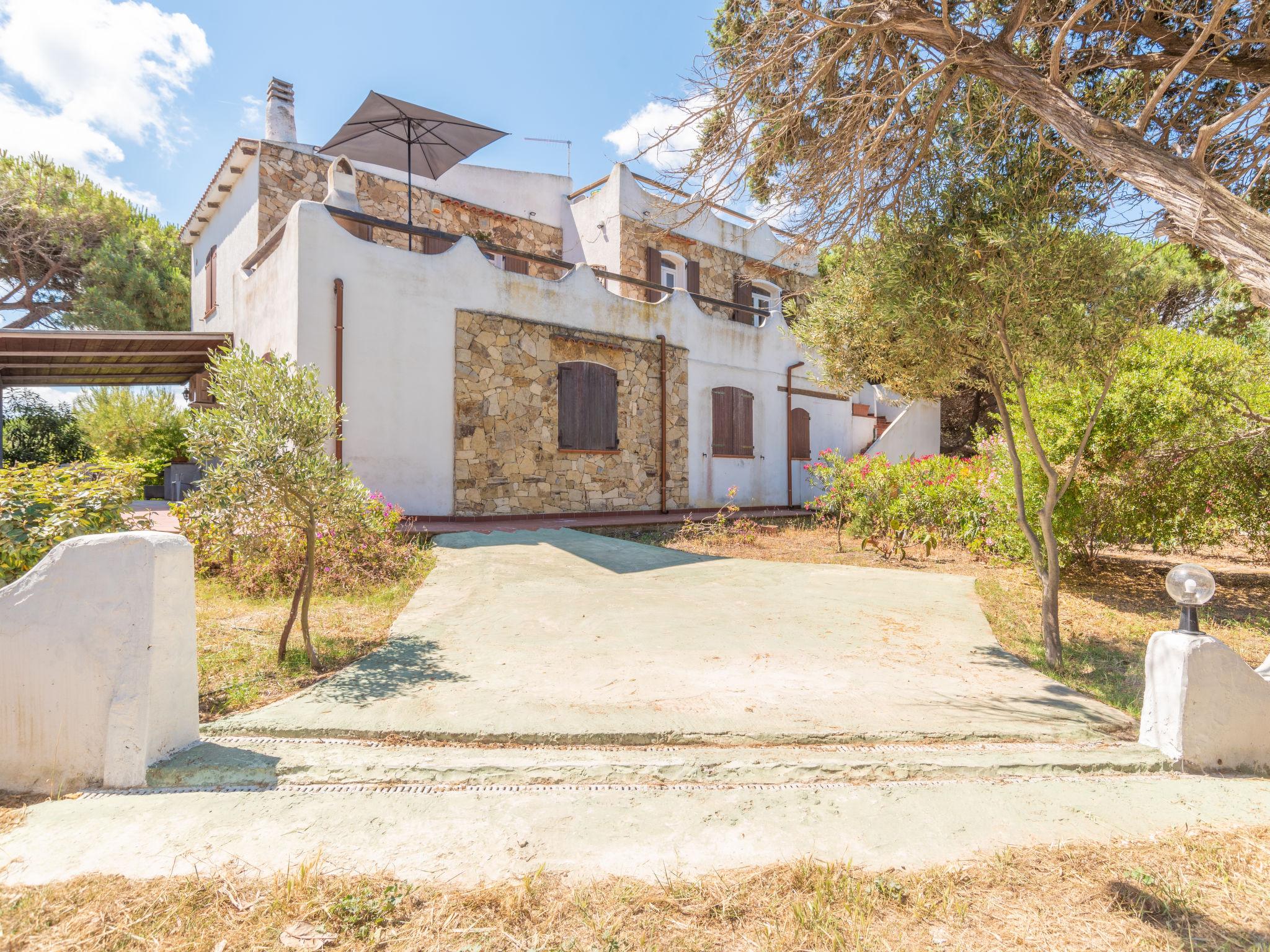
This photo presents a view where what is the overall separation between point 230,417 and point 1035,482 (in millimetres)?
7850

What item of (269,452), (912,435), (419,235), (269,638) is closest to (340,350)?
(419,235)

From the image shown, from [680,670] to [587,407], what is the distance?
732cm

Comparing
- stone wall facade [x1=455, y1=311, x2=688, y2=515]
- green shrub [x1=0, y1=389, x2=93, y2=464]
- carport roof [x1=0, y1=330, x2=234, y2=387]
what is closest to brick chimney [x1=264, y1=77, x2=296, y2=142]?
carport roof [x1=0, y1=330, x2=234, y2=387]

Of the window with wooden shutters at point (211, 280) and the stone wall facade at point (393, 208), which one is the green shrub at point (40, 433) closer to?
the window with wooden shutters at point (211, 280)

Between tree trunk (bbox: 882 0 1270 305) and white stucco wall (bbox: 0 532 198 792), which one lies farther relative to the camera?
tree trunk (bbox: 882 0 1270 305)

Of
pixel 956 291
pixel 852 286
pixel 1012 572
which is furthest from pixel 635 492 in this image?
pixel 956 291

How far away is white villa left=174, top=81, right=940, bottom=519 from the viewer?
8812 mm

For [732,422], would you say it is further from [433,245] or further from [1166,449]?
[1166,449]

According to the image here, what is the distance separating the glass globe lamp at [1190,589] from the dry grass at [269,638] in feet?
15.5

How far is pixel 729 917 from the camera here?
1.93 metres

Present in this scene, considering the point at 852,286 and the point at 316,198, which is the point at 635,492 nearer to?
the point at 852,286

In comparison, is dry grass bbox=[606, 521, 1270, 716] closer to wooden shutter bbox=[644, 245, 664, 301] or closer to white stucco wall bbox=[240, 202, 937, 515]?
white stucco wall bbox=[240, 202, 937, 515]

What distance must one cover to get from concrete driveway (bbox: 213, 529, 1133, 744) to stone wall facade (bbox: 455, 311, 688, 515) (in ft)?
10.2

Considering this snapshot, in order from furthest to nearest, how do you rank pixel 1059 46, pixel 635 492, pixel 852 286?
pixel 635 492 → pixel 852 286 → pixel 1059 46
